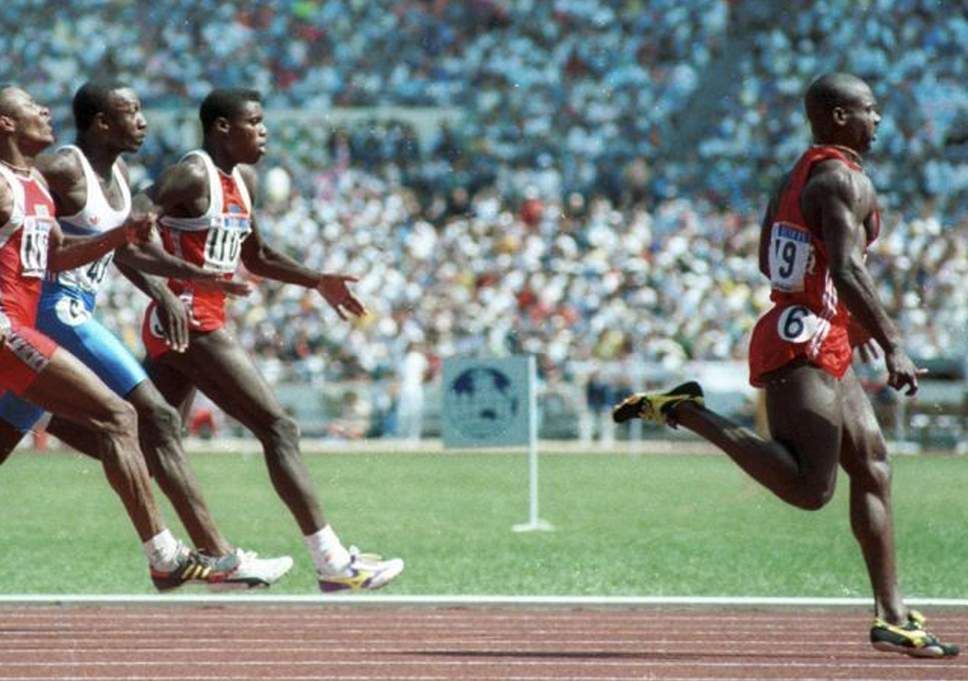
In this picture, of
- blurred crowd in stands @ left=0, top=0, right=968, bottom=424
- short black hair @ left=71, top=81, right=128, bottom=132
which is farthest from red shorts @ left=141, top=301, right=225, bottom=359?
blurred crowd in stands @ left=0, top=0, right=968, bottom=424

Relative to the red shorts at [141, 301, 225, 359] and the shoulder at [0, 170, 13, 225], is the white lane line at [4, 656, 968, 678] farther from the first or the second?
the red shorts at [141, 301, 225, 359]

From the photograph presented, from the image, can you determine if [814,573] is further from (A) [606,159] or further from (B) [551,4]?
(B) [551,4]

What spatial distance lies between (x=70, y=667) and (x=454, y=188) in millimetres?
28373

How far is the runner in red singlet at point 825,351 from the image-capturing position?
8.09 metres

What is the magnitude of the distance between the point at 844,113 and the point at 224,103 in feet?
9.99

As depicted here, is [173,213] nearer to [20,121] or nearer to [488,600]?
[20,121]

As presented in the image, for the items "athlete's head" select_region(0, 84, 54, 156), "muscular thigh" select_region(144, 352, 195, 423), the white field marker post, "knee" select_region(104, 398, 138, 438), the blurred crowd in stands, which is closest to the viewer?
A: "knee" select_region(104, 398, 138, 438)

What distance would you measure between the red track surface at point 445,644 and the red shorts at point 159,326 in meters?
1.16

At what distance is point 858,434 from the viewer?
8281 mm

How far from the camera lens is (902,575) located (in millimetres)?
12250

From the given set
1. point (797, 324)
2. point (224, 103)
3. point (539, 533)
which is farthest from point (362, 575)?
point (539, 533)

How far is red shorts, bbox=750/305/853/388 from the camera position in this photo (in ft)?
27.2

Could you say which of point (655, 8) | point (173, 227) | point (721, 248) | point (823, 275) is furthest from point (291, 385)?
point (823, 275)

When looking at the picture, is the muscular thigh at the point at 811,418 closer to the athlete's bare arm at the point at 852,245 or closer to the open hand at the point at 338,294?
the athlete's bare arm at the point at 852,245
